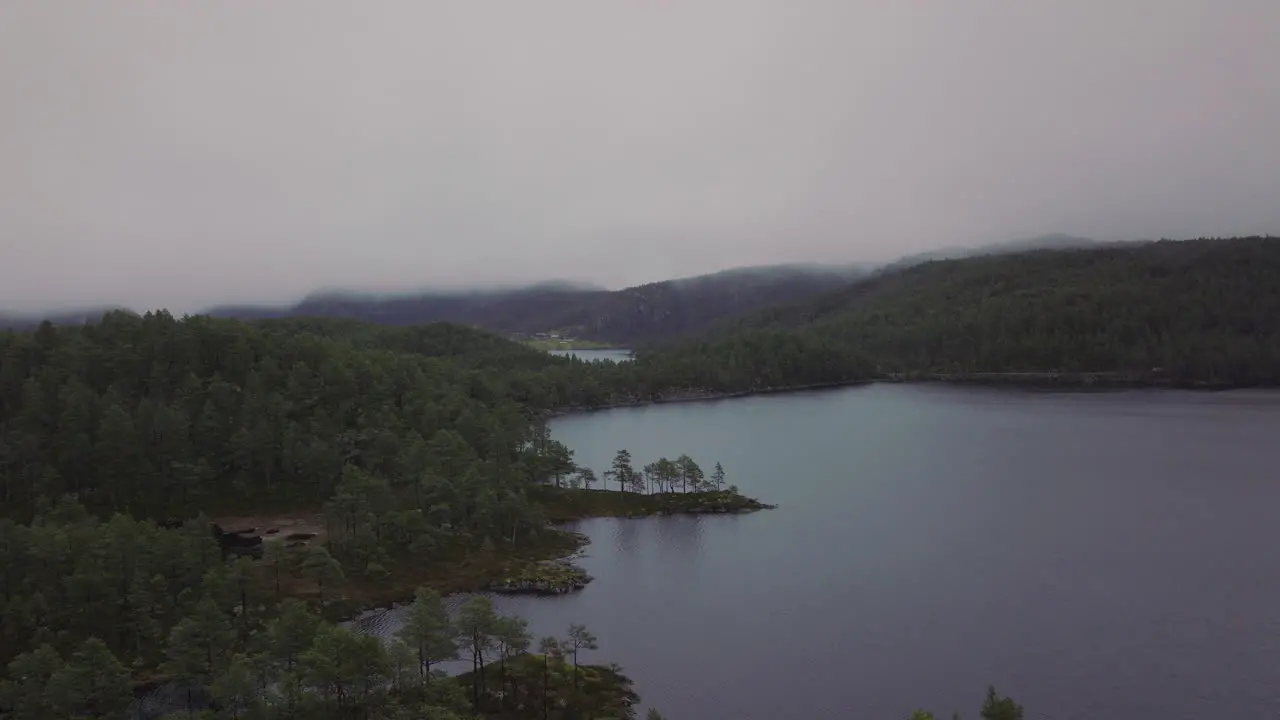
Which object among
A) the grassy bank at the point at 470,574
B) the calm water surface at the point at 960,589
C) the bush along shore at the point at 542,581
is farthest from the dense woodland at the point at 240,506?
the calm water surface at the point at 960,589

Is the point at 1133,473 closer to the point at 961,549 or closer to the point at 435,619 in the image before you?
the point at 961,549

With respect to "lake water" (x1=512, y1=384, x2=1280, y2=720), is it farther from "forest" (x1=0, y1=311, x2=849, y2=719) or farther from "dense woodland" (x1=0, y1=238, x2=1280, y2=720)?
"forest" (x1=0, y1=311, x2=849, y2=719)

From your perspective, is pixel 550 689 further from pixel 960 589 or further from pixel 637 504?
pixel 637 504

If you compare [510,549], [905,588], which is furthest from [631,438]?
[905,588]

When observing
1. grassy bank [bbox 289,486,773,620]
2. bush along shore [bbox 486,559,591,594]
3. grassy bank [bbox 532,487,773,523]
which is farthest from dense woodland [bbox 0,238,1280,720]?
bush along shore [bbox 486,559,591,594]

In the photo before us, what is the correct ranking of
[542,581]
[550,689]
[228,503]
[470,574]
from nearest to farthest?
[550,689] → [542,581] → [470,574] → [228,503]

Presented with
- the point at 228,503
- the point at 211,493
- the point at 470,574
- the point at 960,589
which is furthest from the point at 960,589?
the point at 211,493

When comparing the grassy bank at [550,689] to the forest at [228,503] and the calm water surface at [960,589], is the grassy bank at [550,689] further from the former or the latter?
the calm water surface at [960,589]
